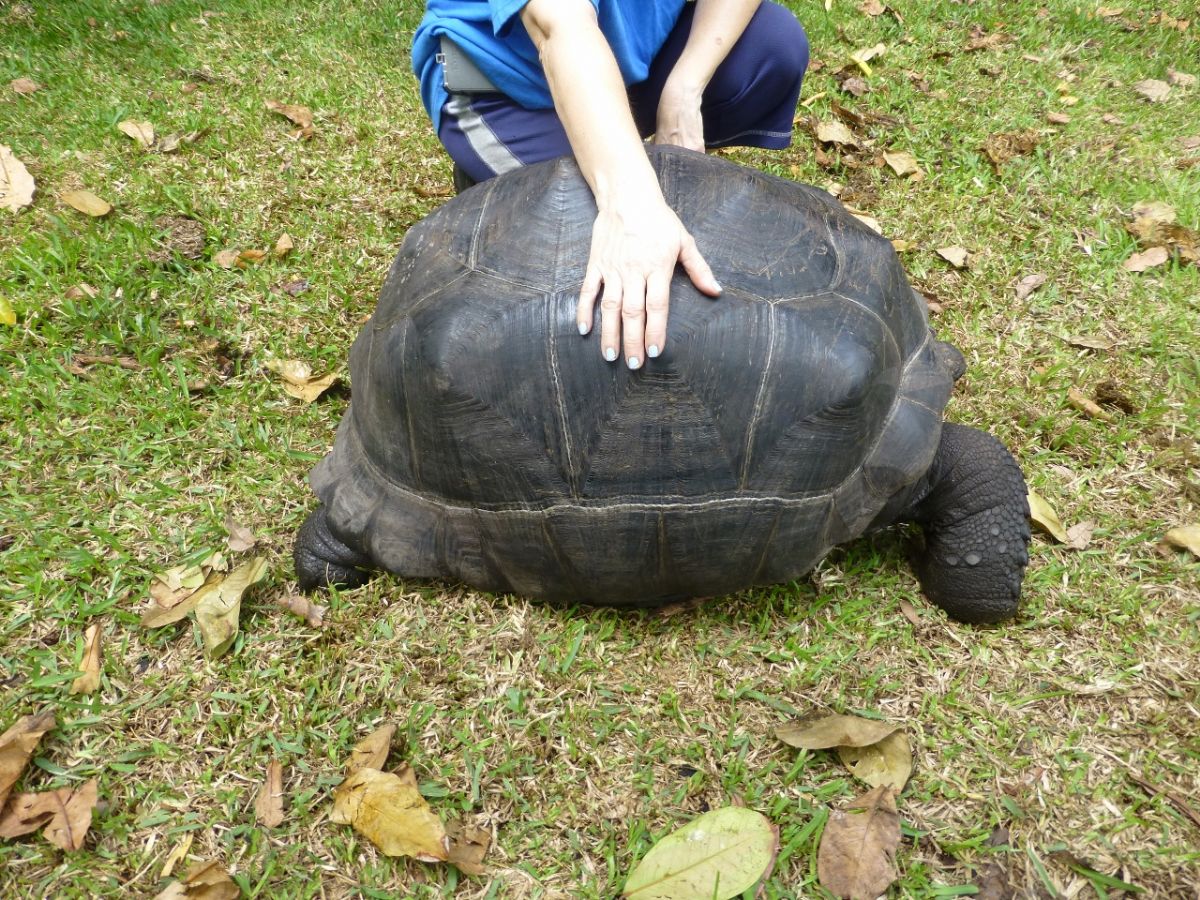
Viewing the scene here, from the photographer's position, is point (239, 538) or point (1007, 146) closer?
point (239, 538)

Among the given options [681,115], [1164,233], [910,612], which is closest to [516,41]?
[681,115]

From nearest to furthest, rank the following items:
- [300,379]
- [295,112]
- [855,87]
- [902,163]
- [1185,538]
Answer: [1185,538]
[300,379]
[902,163]
[295,112]
[855,87]

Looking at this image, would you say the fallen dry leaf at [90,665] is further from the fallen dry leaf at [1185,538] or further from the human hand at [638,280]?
the fallen dry leaf at [1185,538]

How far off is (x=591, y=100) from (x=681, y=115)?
2.66 feet

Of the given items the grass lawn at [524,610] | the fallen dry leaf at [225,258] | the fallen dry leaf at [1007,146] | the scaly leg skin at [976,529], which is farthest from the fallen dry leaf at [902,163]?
the fallen dry leaf at [225,258]

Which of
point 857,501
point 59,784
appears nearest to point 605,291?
point 857,501

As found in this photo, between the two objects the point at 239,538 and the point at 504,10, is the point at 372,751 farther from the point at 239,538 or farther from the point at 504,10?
the point at 504,10

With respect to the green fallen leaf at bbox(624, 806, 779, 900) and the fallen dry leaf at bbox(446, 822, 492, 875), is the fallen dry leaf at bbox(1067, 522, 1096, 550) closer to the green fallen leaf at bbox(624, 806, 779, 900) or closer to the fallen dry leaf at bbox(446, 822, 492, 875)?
the green fallen leaf at bbox(624, 806, 779, 900)

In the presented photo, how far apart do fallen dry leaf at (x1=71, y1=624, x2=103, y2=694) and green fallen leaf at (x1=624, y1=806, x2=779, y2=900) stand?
1.47 m

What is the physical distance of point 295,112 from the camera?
3816 millimetres

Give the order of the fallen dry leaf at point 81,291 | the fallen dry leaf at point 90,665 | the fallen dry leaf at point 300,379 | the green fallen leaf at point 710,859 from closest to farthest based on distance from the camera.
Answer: the green fallen leaf at point 710,859, the fallen dry leaf at point 90,665, the fallen dry leaf at point 300,379, the fallen dry leaf at point 81,291

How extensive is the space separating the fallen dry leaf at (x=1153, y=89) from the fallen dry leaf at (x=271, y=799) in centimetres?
515

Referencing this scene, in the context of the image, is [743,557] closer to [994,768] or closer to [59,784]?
[994,768]

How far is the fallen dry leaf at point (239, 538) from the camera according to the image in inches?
88.0
